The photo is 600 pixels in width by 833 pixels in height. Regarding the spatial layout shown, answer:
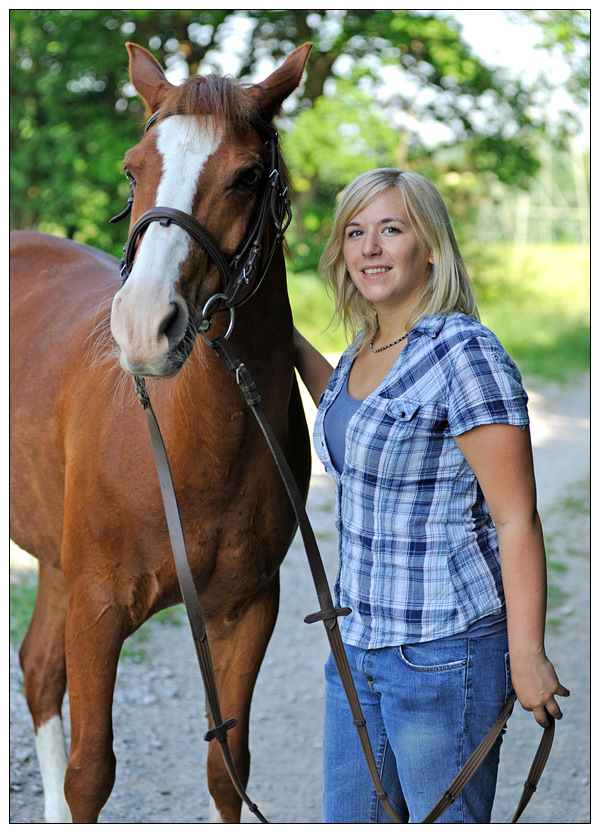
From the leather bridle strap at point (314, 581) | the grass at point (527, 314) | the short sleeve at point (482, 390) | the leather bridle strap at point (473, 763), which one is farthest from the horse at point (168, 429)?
the grass at point (527, 314)

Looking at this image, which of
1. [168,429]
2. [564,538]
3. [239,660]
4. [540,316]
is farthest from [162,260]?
[540,316]

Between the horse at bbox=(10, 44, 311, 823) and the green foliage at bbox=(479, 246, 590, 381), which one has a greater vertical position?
the green foliage at bbox=(479, 246, 590, 381)

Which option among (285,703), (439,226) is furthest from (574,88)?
(439,226)

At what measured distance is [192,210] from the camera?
5.04 feet

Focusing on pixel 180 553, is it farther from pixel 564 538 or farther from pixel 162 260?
pixel 564 538

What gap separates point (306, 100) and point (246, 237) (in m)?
8.33

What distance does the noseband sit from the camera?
1.51 metres

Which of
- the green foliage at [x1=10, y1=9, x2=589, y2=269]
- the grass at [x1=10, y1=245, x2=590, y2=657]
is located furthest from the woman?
the green foliage at [x1=10, y1=9, x2=589, y2=269]

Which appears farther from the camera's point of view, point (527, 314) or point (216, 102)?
point (527, 314)

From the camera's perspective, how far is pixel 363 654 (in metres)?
1.72

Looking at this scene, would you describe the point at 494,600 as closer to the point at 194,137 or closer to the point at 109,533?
the point at 109,533

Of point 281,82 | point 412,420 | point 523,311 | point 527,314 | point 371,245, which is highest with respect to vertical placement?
point 523,311

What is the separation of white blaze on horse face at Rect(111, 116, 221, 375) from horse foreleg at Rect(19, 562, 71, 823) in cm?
186

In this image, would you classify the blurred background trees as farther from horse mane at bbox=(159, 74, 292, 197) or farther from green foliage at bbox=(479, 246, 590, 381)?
horse mane at bbox=(159, 74, 292, 197)
